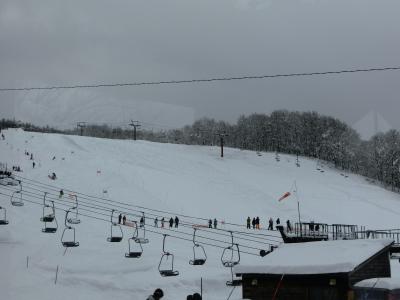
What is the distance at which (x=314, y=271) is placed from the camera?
1430cm

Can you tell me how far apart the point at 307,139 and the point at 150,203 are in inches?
3135

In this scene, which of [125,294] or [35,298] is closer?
[35,298]

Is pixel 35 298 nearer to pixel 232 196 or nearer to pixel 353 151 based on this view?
pixel 232 196

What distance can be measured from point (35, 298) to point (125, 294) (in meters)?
3.82

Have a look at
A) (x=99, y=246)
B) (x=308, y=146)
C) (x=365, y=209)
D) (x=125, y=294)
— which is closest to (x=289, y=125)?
(x=308, y=146)

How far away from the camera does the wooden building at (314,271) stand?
46.3ft

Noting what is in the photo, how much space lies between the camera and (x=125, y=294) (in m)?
A: 22.8

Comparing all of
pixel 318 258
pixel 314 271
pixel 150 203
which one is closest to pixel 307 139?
pixel 150 203

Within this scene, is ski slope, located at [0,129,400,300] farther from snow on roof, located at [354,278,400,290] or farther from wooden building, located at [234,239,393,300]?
snow on roof, located at [354,278,400,290]

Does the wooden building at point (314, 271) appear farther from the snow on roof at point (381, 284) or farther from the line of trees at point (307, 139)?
the line of trees at point (307, 139)

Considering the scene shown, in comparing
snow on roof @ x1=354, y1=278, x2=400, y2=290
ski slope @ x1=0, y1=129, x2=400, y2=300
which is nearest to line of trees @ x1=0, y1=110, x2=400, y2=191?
ski slope @ x1=0, y1=129, x2=400, y2=300

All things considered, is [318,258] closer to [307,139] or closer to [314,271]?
[314,271]

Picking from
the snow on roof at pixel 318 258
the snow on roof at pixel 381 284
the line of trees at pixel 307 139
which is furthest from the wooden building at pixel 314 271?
the line of trees at pixel 307 139

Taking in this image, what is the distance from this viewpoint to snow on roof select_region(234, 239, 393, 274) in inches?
560
